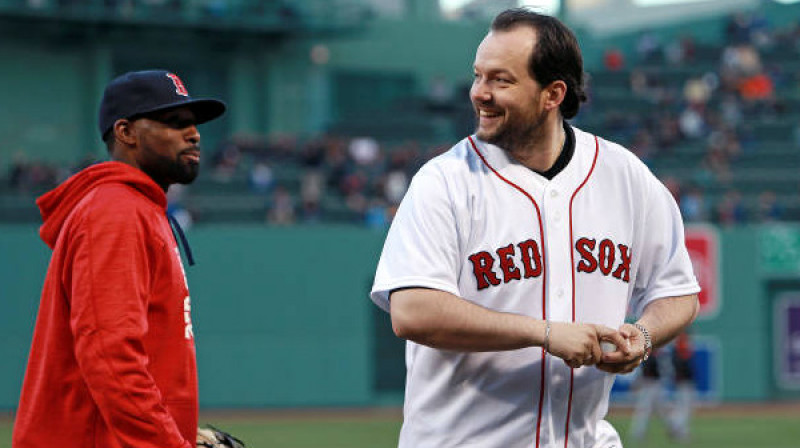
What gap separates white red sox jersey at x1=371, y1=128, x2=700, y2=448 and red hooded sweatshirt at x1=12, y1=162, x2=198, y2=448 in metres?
0.61

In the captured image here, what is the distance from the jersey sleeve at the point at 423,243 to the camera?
3.37 meters

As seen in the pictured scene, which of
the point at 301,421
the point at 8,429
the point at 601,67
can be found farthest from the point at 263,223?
the point at 601,67

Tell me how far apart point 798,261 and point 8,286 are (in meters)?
13.4

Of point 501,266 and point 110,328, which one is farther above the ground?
point 501,266

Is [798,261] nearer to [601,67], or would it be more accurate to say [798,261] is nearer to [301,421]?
[301,421]

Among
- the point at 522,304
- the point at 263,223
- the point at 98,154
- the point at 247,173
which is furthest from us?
the point at 98,154

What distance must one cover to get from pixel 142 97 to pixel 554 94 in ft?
3.76

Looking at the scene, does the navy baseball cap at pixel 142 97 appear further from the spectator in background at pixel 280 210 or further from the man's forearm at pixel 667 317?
the spectator in background at pixel 280 210

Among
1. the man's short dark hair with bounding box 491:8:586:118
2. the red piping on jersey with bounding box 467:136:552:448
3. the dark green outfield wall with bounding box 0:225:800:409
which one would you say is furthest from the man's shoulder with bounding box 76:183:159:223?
the dark green outfield wall with bounding box 0:225:800:409

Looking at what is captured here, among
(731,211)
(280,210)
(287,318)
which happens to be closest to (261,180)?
(280,210)

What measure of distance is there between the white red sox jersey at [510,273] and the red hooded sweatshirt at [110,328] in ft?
1.99

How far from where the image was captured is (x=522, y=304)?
3.52m

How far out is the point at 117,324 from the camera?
3.48 m

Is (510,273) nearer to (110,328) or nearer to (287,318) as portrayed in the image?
(110,328)
